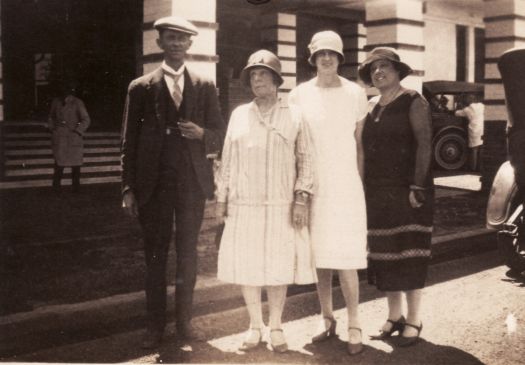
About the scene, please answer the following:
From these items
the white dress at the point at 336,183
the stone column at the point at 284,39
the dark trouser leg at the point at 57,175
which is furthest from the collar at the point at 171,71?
the stone column at the point at 284,39

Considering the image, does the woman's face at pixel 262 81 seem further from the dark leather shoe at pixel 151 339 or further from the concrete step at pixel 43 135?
the concrete step at pixel 43 135

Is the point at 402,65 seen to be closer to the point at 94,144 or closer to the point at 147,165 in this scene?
the point at 147,165

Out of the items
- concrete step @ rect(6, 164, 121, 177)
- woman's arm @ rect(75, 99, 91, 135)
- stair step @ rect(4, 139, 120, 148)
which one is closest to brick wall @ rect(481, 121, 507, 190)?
woman's arm @ rect(75, 99, 91, 135)

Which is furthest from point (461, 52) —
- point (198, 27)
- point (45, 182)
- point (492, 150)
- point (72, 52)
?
point (198, 27)

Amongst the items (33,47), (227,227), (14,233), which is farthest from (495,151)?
(33,47)

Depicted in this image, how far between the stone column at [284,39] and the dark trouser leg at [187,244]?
39.2 feet

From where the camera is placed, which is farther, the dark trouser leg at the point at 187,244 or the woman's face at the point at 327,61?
the dark trouser leg at the point at 187,244

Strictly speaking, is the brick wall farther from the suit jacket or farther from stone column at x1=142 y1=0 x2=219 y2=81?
the suit jacket

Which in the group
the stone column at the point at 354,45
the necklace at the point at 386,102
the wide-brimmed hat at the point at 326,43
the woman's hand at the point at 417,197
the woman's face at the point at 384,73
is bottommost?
the woman's hand at the point at 417,197

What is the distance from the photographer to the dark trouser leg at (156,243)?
13.9 ft

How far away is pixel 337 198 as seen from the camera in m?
4.12

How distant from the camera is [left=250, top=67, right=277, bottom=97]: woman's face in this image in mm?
3969

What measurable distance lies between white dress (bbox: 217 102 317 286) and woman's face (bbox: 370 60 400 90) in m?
0.58

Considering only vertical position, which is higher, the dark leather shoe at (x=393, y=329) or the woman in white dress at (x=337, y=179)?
the woman in white dress at (x=337, y=179)
